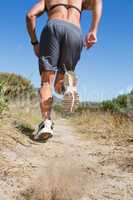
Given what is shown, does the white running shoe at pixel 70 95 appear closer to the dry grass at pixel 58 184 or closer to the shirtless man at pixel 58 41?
the shirtless man at pixel 58 41

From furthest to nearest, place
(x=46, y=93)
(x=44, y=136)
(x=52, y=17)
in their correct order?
1. (x=44, y=136)
2. (x=46, y=93)
3. (x=52, y=17)

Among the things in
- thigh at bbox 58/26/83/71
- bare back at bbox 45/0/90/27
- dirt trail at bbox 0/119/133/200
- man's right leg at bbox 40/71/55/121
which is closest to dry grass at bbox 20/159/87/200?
dirt trail at bbox 0/119/133/200

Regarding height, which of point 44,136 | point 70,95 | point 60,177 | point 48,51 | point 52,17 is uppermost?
point 52,17

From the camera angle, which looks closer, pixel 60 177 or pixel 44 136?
pixel 60 177

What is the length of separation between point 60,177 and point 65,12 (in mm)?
1739

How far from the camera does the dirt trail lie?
2.78 m

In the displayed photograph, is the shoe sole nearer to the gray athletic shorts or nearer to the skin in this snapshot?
the skin

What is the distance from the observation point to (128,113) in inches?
380

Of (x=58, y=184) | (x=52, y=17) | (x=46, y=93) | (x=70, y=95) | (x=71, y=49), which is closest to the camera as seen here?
(x=58, y=184)

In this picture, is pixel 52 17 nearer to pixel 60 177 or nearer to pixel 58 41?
pixel 58 41

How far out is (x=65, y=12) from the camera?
404cm

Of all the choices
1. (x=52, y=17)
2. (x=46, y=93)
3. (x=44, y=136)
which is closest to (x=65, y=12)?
(x=52, y=17)

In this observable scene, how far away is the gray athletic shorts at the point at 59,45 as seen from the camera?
3.89 meters

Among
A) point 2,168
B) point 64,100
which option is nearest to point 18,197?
point 2,168
